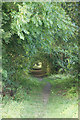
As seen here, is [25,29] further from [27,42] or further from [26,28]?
[27,42]

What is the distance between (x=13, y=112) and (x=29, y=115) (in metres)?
0.59

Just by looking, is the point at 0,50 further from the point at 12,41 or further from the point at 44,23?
the point at 44,23

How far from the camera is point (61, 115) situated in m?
4.58

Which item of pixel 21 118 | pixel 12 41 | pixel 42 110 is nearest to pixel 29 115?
pixel 21 118

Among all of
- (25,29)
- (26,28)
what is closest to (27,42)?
(26,28)

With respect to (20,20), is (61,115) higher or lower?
lower

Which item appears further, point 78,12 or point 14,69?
point 78,12

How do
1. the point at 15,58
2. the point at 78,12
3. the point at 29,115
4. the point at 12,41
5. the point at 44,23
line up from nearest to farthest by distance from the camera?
the point at 29,115 → the point at 44,23 → the point at 12,41 → the point at 15,58 → the point at 78,12

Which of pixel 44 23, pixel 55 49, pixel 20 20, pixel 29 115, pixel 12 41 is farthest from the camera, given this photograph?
pixel 55 49

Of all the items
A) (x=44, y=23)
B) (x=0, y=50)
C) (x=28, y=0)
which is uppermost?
(x=28, y=0)

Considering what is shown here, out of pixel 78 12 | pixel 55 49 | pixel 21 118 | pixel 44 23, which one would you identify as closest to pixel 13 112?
pixel 21 118

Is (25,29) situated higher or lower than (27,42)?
higher

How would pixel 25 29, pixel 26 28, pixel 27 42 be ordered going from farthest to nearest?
pixel 27 42, pixel 26 28, pixel 25 29

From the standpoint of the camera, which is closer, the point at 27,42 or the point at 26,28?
the point at 26,28
